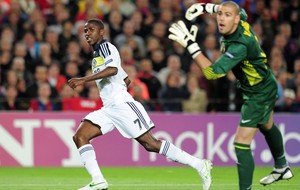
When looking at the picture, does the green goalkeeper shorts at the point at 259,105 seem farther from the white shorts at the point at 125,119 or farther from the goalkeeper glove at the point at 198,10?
the white shorts at the point at 125,119

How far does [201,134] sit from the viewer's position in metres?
13.8

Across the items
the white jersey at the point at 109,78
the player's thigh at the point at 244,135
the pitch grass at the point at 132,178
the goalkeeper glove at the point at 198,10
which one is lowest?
the pitch grass at the point at 132,178

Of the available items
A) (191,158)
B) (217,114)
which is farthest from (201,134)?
(191,158)

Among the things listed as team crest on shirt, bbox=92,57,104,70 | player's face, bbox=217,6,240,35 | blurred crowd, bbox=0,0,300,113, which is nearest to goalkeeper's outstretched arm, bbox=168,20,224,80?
player's face, bbox=217,6,240,35

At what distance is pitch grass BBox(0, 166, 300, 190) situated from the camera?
1020cm

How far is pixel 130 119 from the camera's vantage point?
9.37m

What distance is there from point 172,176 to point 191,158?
262cm

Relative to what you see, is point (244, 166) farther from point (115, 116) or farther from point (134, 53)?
point (134, 53)

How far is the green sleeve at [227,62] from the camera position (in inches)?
316

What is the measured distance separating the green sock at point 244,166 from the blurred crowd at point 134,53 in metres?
5.89

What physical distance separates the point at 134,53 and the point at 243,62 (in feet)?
25.0

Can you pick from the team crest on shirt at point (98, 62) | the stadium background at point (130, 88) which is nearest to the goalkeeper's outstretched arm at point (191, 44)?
the team crest on shirt at point (98, 62)

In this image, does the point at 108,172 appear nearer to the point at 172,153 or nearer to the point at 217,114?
the point at 217,114

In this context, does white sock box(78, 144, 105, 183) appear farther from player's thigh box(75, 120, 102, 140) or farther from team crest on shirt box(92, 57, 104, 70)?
team crest on shirt box(92, 57, 104, 70)
